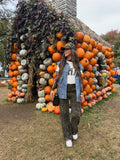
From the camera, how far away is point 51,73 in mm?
4461

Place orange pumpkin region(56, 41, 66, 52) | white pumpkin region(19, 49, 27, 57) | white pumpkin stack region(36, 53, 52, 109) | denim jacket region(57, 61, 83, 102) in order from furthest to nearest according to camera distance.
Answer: white pumpkin region(19, 49, 27, 57) → white pumpkin stack region(36, 53, 52, 109) → orange pumpkin region(56, 41, 66, 52) → denim jacket region(57, 61, 83, 102)

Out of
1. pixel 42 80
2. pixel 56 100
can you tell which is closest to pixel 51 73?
pixel 42 80

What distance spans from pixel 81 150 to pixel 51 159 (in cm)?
57

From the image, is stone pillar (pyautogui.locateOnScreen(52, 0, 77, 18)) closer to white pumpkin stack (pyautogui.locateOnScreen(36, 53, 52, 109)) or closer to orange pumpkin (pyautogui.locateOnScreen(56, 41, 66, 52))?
orange pumpkin (pyautogui.locateOnScreen(56, 41, 66, 52))

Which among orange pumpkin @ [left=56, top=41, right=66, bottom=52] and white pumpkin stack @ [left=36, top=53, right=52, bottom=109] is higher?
orange pumpkin @ [left=56, top=41, right=66, bottom=52]

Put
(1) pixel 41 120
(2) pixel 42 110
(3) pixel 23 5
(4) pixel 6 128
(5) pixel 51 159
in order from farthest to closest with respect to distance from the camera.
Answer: (3) pixel 23 5 < (2) pixel 42 110 < (1) pixel 41 120 < (4) pixel 6 128 < (5) pixel 51 159

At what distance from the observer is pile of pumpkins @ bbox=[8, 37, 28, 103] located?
4.89 m

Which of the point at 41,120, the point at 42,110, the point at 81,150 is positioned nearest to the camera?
the point at 81,150

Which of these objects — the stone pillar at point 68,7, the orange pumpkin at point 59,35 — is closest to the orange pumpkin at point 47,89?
the orange pumpkin at point 59,35

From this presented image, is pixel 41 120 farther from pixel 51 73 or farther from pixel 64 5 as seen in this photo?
pixel 64 5

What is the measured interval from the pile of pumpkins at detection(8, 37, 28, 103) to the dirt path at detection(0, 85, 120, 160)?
1.09 metres

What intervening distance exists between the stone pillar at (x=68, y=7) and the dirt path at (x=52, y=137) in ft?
12.3

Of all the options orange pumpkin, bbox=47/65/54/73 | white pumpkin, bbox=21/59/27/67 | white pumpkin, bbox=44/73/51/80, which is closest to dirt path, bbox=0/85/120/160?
white pumpkin, bbox=44/73/51/80

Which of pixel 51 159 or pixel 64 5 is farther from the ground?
pixel 64 5
